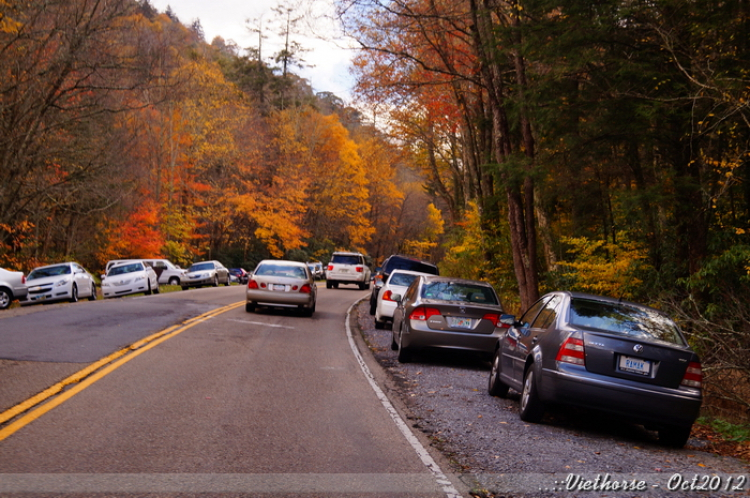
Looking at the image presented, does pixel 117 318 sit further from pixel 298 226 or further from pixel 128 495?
pixel 298 226

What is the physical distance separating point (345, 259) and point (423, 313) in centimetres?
2943

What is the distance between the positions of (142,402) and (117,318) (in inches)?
363

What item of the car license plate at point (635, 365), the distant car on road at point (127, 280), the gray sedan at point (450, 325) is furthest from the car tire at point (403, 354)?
the distant car on road at point (127, 280)

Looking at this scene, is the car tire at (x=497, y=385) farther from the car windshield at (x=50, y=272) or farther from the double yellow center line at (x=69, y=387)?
the car windshield at (x=50, y=272)

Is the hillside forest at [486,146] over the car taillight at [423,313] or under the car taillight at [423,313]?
over

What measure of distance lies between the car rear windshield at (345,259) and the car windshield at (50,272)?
19.2 metres

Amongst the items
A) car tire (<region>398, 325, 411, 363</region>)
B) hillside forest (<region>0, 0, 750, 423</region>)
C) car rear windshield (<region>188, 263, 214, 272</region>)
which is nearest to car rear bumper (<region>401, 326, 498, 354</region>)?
car tire (<region>398, 325, 411, 363</region>)

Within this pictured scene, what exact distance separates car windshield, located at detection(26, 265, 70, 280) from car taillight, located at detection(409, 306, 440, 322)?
53.5ft

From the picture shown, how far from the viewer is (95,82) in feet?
88.2

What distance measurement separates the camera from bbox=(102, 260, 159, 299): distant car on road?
90.4 ft

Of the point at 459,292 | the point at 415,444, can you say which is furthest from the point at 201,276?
the point at 415,444

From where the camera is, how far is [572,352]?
752cm

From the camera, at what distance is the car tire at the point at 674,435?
24.1 ft

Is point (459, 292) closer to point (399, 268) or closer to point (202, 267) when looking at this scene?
point (399, 268)
